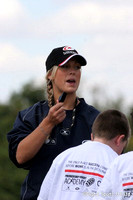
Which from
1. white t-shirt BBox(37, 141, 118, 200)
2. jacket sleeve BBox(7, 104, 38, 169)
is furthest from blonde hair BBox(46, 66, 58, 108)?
white t-shirt BBox(37, 141, 118, 200)

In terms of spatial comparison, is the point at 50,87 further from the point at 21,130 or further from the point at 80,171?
the point at 80,171

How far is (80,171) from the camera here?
17.0 feet

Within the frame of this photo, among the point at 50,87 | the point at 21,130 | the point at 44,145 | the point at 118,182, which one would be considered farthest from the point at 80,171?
the point at 50,87

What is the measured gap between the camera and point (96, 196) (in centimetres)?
493

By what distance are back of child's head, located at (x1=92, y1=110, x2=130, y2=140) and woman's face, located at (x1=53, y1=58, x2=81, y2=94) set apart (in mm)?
710

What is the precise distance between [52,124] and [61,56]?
770 millimetres

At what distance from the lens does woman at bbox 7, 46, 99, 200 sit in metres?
5.79

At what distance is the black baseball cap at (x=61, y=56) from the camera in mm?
6117

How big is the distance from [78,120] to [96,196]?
1301mm

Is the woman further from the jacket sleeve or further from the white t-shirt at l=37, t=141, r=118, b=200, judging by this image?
the white t-shirt at l=37, t=141, r=118, b=200

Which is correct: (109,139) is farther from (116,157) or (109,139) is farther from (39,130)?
(39,130)

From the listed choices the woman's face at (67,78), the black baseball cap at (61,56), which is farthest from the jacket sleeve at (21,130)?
the black baseball cap at (61,56)

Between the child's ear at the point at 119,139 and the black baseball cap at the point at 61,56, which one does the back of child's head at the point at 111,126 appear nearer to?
the child's ear at the point at 119,139

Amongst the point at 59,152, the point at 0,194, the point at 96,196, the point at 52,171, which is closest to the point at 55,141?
the point at 59,152
